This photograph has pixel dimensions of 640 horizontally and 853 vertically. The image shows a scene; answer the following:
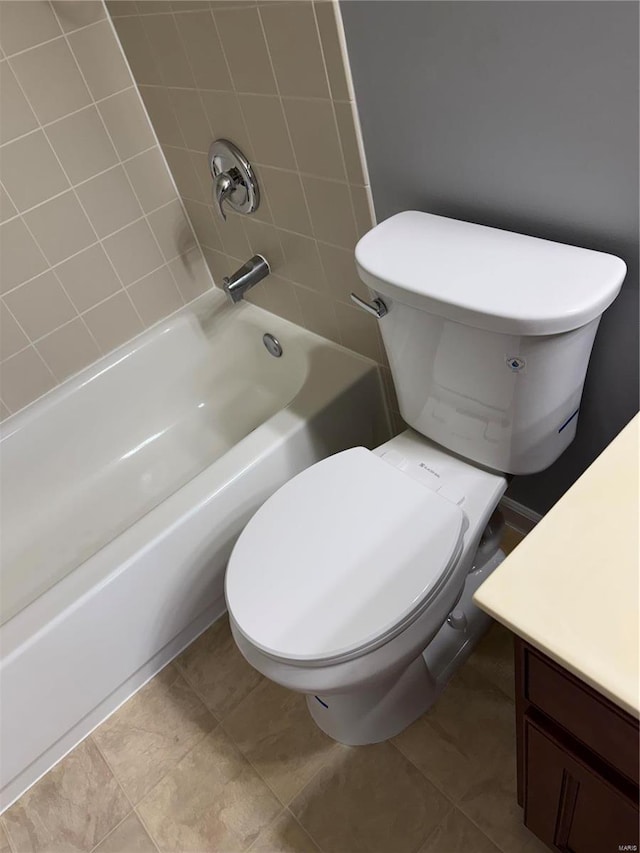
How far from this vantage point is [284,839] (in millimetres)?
1171

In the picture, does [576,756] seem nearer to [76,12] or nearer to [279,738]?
[279,738]

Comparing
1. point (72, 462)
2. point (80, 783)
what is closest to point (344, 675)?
point (80, 783)

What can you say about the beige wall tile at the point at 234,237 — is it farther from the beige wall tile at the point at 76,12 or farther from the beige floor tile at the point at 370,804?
the beige floor tile at the point at 370,804

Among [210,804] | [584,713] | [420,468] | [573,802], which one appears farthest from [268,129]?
[210,804]

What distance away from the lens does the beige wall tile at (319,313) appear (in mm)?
1510

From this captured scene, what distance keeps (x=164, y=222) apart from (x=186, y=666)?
1.21 m

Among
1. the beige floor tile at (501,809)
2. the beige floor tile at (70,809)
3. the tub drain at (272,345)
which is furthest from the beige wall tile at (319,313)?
the beige floor tile at (70,809)

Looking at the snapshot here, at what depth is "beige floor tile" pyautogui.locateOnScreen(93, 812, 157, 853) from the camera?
4.00 ft

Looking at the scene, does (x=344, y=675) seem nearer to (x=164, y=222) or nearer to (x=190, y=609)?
(x=190, y=609)

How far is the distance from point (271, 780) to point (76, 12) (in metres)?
1.75

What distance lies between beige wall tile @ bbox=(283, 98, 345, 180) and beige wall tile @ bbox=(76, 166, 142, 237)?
2.11 feet

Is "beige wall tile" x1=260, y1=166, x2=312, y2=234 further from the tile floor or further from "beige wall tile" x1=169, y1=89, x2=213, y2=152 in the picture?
the tile floor

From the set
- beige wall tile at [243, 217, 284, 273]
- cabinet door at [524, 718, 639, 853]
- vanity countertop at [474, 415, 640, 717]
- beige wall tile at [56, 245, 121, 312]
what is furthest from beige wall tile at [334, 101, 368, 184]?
cabinet door at [524, 718, 639, 853]

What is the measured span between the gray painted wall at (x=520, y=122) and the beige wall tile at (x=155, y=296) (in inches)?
35.0
